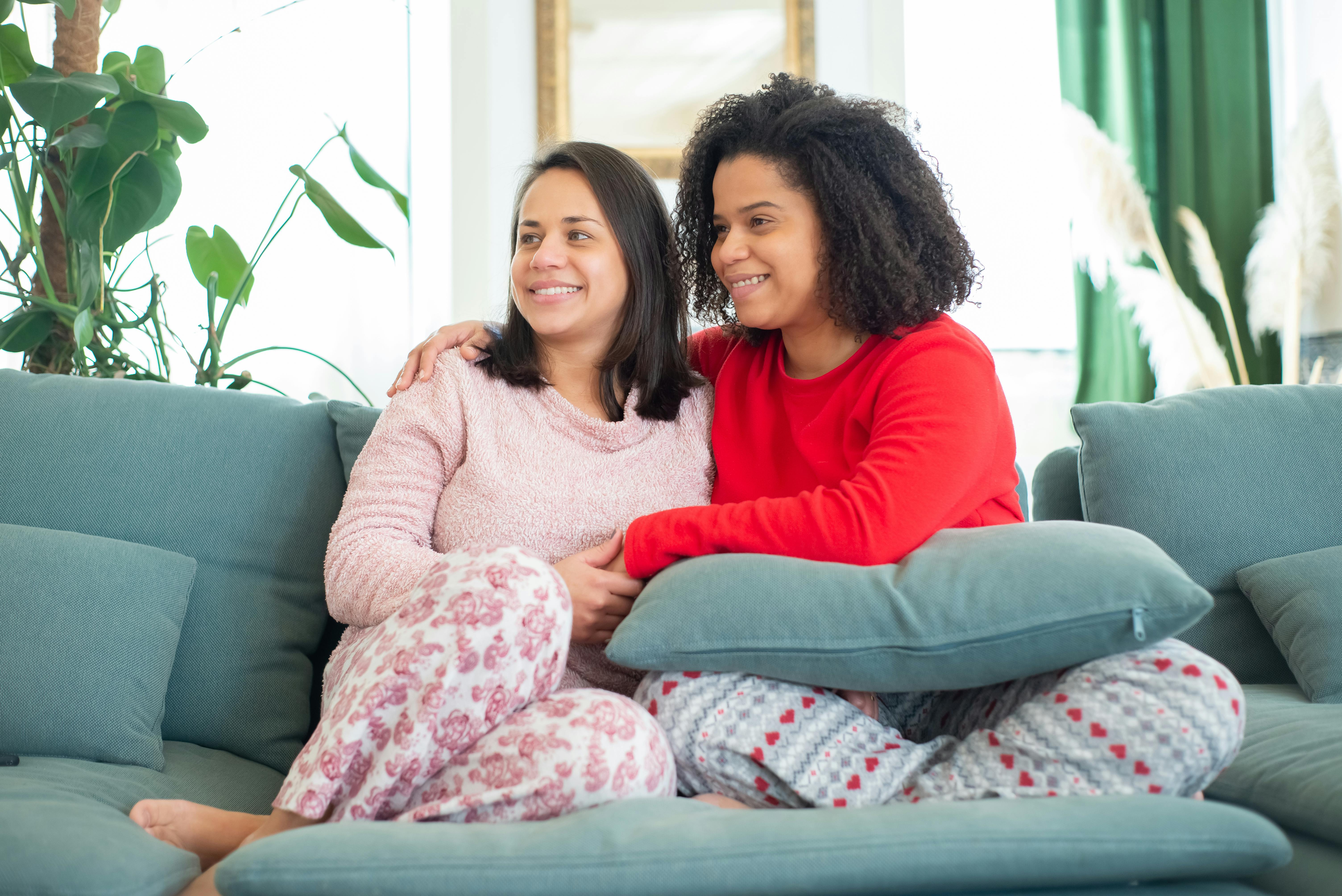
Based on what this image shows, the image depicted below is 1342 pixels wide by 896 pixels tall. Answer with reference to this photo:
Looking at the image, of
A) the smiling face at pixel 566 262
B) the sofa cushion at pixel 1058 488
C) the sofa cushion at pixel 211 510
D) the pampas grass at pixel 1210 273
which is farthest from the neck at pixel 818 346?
the pampas grass at pixel 1210 273

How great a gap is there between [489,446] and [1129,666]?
0.78m

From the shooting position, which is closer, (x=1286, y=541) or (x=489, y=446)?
(x=489, y=446)

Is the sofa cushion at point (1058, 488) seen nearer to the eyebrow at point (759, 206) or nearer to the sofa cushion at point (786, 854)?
the eyebrow at point (759, 206)

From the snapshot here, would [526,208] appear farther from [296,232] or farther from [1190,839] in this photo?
[296,232]

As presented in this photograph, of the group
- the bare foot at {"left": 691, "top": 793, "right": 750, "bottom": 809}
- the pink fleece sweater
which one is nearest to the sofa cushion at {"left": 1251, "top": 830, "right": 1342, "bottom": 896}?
the bare foot at {"left": 691, "top": 793, "right": 750, "bottom": 809}

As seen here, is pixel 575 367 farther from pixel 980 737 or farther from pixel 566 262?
pixel 980 737

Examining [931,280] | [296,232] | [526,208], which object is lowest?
[931,280]

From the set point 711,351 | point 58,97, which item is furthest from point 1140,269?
point 58,97

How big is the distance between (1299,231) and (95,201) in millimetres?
3003

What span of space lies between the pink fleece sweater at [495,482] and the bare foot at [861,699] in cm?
28

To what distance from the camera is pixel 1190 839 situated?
0.75 m

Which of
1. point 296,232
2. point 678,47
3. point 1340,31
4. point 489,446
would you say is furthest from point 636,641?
point 1340,31

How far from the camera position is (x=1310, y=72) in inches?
116

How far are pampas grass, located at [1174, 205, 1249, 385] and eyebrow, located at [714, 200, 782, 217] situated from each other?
2213 mm
